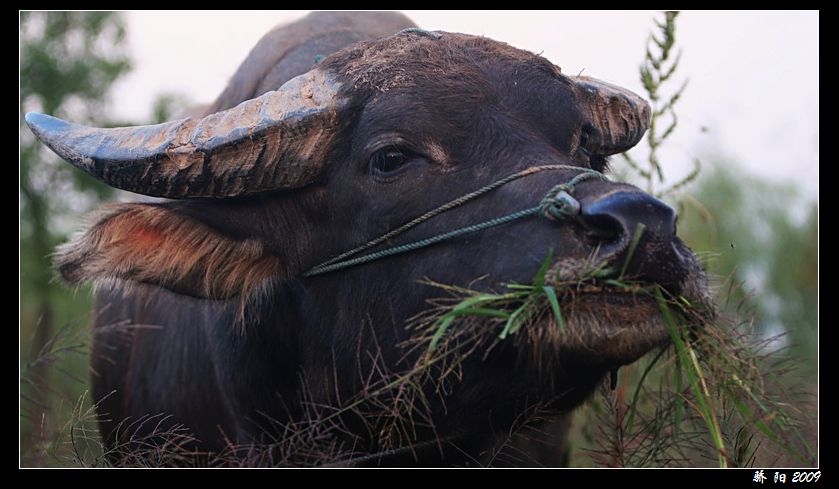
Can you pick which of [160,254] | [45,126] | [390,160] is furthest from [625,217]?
[45,126]

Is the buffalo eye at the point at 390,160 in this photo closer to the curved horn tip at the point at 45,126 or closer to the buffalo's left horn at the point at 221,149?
the buffalo's left horn at the point at 221,149

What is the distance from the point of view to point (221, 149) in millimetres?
3656

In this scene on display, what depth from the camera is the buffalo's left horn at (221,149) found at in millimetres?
3656

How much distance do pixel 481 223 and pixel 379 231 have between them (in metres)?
0.48

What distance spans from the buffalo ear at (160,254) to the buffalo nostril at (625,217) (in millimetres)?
1486

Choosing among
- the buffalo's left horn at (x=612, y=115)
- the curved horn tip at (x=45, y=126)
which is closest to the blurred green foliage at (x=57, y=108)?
the curved horn tip at (x=45, y=126)

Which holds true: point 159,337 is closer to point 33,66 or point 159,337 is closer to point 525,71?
point 525,71

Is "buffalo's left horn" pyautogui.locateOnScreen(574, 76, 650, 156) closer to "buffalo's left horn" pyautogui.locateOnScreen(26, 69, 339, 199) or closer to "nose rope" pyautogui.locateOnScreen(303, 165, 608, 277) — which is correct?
"nose rope" pyautogui.locateOnScreen(303, 165, 608, 277)

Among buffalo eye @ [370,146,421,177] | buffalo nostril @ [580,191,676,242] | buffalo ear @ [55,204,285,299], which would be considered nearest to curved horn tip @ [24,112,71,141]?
buffalo ear @ [55,204,285,299]

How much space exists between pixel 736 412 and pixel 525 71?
1577 mm

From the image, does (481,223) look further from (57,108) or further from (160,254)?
(57,108)

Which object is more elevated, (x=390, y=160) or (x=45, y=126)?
(x=45, y=126)

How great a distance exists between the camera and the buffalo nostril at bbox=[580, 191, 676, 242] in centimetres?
304

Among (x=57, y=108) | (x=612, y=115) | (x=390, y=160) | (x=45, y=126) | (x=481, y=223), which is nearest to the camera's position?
(x=481, y=223)
